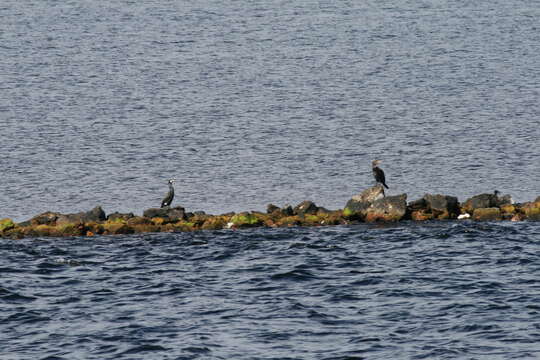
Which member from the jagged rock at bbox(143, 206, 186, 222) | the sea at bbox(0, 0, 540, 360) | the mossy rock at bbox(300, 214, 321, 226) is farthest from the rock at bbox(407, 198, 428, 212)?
the jagged rock at bbox(143, 206, 186, 222)

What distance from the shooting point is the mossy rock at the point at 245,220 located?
47656 mm

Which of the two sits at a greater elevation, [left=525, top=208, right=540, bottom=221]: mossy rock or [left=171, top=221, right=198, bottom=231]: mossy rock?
[left=171, top=221, right=198, bottom=231]: mossy rock

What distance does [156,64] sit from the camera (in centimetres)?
10281

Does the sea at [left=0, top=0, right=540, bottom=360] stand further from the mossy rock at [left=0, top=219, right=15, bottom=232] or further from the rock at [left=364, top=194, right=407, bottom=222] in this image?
the mossy rock at [left=0, top=219, right=15, bottom=232]

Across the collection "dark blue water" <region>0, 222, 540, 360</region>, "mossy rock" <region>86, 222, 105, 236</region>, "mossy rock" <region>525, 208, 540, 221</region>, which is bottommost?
"dark blue water" <region>0, 222, 540, 360</region>

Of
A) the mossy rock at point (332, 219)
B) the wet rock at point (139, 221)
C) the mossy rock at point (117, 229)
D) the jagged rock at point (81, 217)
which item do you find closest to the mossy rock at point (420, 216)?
the mossy rock at point (332, 219)

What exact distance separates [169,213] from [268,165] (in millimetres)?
18656

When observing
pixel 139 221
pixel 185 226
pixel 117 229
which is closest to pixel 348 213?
pixel 185 226

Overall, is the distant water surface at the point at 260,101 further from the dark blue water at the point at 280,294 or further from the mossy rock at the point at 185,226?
the dark blue water at the point at 280,294

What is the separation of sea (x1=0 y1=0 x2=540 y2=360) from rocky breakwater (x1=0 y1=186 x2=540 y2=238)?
36.5 inches

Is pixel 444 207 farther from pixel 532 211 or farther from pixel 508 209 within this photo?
pixel 532 211

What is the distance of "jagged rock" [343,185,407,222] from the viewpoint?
Answer: 4797 centimetres

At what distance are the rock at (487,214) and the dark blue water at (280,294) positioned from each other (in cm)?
102

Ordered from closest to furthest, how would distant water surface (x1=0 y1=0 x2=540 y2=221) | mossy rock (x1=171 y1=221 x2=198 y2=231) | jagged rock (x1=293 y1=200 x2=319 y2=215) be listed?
mossy rock (x1=171 y1=221 x2=198 y2=231), jagged rock (x1=293 y1=200 x2=319 y2=215), distant water surface (x1=0 y1=0 x2=540 y2=221)
